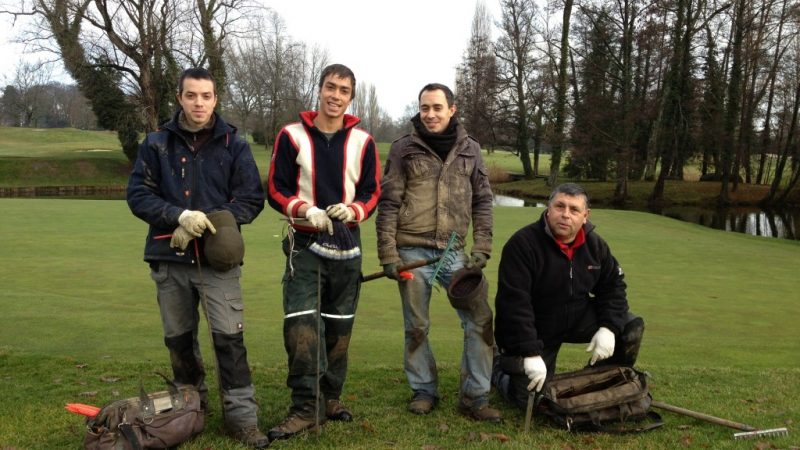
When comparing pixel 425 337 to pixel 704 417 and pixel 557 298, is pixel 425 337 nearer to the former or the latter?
pixel 557 298

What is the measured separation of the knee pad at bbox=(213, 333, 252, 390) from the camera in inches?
132

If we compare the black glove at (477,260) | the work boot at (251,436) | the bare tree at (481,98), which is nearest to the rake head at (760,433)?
the black glove at (477,260)

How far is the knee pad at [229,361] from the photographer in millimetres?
3359

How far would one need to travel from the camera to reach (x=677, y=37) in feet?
96.3

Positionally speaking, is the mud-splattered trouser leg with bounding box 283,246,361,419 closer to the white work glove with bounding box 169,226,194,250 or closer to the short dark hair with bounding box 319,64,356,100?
the white work glove with bounding box 169,226,194,250

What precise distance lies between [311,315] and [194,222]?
0.82 metres

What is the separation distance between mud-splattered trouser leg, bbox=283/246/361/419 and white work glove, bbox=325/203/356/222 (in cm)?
29

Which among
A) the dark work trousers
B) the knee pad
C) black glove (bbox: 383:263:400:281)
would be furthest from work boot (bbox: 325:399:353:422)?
the dark work trousers

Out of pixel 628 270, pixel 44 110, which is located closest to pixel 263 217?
pixel 628 270

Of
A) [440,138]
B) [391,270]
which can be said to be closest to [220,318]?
[391,270]

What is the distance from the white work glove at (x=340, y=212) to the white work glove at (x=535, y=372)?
50.6 inches

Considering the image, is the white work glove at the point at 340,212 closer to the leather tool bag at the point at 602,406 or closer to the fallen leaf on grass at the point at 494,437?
the fallen leaf on grass at the point at 494,437

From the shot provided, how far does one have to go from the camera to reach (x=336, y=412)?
11.8ft

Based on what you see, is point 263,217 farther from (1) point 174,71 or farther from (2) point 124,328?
(1) point 174,71
